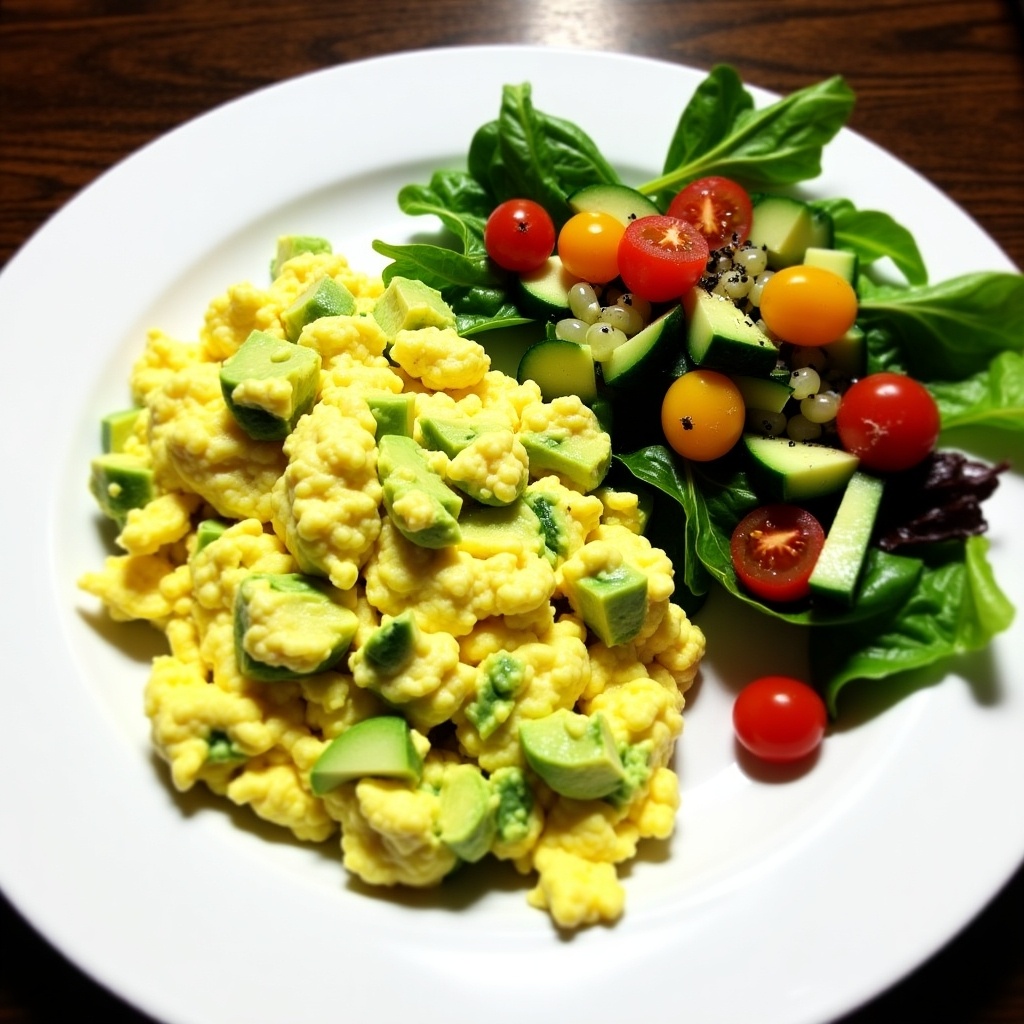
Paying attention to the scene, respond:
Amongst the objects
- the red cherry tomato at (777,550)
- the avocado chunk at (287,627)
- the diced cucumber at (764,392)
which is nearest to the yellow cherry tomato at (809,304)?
the diced cucumber at (764,392)

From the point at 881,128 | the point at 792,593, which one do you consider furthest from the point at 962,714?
the point at 881,128

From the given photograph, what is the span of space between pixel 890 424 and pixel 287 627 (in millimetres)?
1604

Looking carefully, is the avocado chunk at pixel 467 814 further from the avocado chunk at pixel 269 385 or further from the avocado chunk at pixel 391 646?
the avocado chunk at pixel 269 385

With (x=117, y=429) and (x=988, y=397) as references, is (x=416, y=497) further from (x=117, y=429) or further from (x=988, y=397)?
(x=988, y=397)

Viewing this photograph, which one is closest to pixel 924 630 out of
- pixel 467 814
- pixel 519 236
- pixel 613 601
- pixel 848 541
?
pixel 848 541

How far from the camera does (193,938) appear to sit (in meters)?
1.99

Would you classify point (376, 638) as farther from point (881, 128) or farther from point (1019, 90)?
point (1019, 90)

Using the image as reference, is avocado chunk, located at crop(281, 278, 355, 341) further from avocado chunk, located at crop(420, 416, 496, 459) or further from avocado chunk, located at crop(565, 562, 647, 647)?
avocado chunk, located at crop(565, 562, 647, 647)

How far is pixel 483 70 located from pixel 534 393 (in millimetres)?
1366

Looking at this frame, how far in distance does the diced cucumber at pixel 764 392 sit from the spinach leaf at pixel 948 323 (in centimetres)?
43

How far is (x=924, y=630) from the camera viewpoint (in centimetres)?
243

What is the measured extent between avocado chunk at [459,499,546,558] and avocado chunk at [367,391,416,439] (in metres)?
0.26

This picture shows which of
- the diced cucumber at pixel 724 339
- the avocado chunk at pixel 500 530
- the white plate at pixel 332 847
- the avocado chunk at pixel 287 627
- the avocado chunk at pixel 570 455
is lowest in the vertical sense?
the white plate at pixel 332 847

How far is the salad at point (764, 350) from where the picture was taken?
8.14 feet
